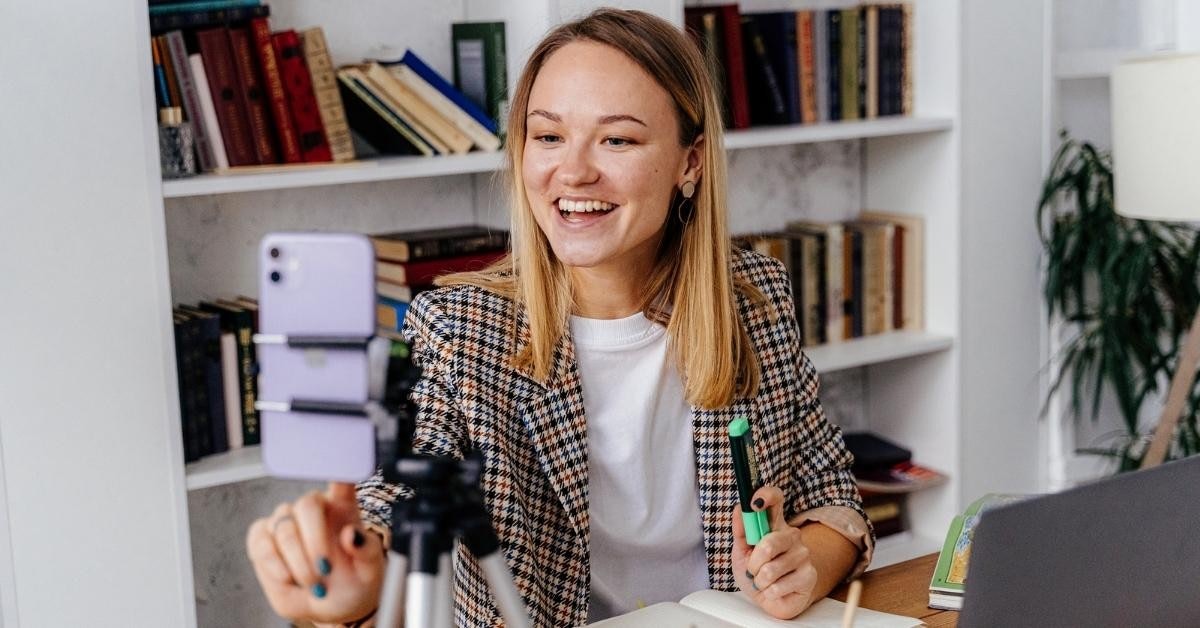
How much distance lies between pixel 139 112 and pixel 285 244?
1407mm

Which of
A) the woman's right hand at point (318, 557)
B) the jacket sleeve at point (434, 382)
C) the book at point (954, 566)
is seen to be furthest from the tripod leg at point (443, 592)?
the book at point (954, 566)

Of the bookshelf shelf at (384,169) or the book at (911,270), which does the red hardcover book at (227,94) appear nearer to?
the bookshelf shelf at (384,169)

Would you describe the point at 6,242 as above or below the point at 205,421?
above

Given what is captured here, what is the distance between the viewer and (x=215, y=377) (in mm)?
2268

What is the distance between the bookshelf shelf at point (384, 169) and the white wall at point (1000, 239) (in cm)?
27

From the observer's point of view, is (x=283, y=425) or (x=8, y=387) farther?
(x=8, y=387)

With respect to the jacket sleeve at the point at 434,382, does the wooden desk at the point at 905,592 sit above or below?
below

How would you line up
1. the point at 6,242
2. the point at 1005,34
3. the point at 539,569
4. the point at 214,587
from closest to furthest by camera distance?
the point at 539,569, the point at 6,242, the point at 214,587, the point at 1005,34

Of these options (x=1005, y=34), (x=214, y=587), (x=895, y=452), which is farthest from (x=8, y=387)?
(x=1005, y=34)

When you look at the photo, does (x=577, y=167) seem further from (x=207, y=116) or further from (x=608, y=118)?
(x=207, y=116)

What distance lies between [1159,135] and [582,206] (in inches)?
53.6

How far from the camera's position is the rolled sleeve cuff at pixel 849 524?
5.17 feet

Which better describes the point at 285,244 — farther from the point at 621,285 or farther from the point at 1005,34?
the point at 1005,34

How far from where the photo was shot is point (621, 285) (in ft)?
5.50
